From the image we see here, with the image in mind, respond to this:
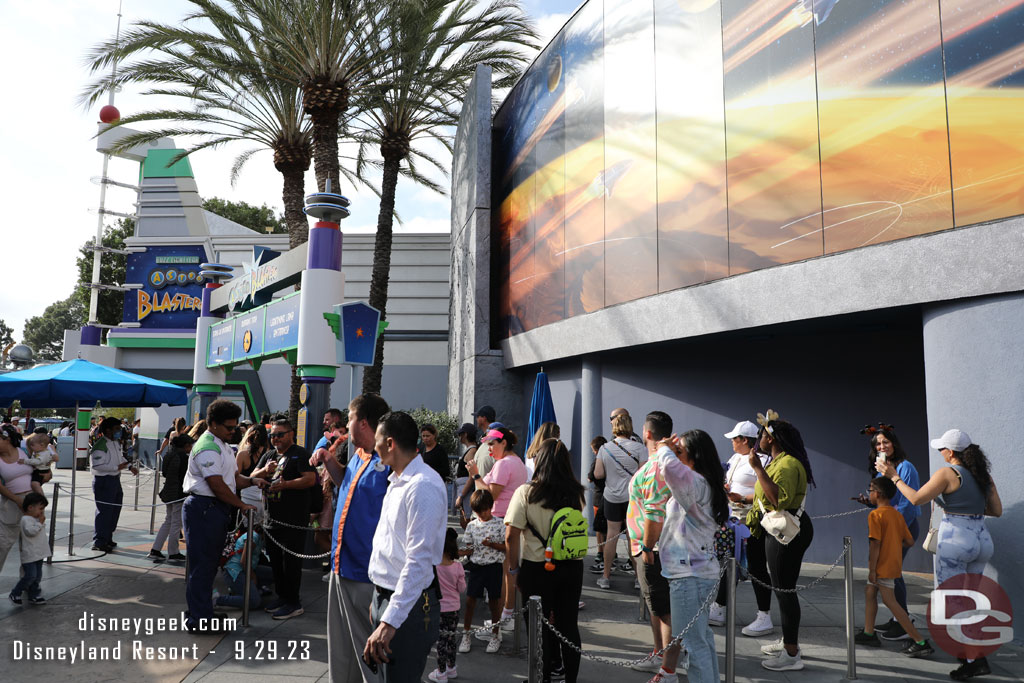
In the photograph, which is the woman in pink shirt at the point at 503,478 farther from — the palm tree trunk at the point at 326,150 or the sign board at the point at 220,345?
the palm tree trunk at the point at 326,150

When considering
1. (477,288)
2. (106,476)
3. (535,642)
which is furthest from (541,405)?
(535,642)

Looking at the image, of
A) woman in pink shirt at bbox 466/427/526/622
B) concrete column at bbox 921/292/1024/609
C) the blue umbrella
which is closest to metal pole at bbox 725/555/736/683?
woman in pink shirt at bbox 466/427/526/622

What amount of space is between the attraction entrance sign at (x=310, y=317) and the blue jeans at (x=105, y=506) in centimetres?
264

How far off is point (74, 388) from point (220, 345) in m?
6.17

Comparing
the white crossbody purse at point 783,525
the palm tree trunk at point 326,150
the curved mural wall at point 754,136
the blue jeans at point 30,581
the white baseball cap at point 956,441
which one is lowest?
the blue jeans at point 30,581

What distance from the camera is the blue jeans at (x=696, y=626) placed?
443cm

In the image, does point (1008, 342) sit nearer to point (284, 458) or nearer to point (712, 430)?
point (712, 430)

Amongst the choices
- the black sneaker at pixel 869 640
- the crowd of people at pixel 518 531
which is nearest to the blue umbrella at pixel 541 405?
the crowd of people at pixel 518 531

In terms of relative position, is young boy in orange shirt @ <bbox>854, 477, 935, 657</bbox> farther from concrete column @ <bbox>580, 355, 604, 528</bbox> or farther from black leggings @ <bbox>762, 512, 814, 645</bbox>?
concrete column @ <bbox>580, 355, 604, 528</bbox>

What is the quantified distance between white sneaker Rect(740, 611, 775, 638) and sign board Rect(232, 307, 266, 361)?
9.30 m

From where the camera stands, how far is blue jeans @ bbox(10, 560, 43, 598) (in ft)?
23.3

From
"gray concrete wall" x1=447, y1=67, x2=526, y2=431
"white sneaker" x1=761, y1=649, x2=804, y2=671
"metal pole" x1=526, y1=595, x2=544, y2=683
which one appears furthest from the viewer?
"gray concrete wall" x1=447, y1=67, x2=526, y2=431

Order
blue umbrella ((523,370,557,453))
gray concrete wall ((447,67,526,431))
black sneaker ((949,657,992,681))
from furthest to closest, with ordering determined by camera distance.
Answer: gray concrete wall ((447,67,526,431)), blue umbrella ((523,370,557,453)), black sneaker ((949,657,992,681))

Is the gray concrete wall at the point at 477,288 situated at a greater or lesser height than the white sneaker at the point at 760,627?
greater
